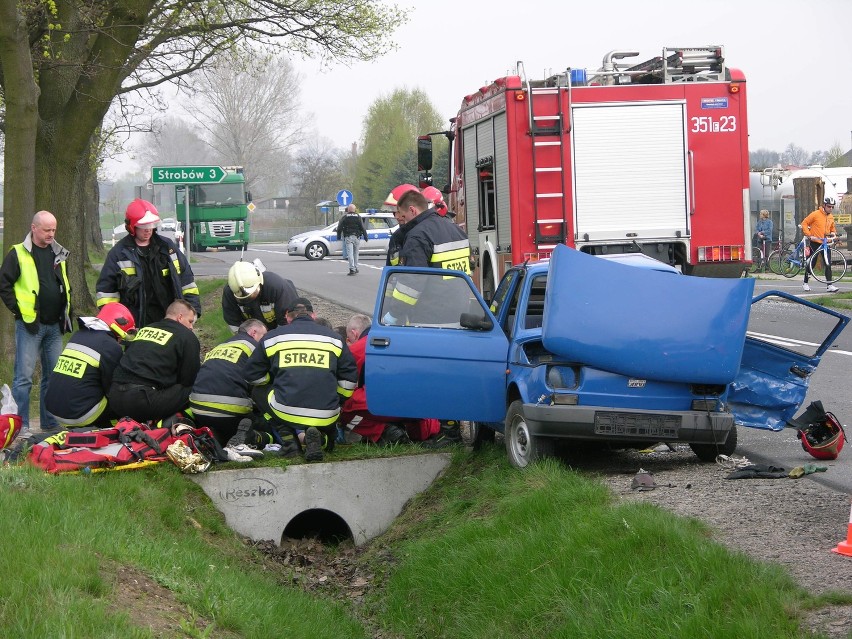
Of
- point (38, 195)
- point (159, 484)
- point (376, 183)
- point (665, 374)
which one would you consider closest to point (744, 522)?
point (665, 374)

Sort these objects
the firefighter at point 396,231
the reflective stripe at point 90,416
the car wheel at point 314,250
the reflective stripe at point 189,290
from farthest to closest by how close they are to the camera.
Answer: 1. the car wheel at point 314,250
2. the reflective stripe at point 189,290
3. the firefighter at point 396,231
4. the reflective stripe at point 90,416

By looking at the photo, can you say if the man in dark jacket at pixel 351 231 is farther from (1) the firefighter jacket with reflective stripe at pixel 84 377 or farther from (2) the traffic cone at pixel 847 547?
(2) the traffic cone at pixel 847 547

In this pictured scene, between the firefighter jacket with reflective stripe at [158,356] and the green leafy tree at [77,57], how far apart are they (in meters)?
3.52

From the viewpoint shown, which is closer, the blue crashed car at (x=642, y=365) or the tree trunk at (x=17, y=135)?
the blue crashed car at (x=642, y=365)

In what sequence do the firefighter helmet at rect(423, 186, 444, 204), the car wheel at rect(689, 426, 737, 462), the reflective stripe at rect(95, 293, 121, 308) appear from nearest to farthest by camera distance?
the car wheel at rect(689, 426, 737, 462)
the reflective stripe at rect(95, 293, 121, 308)
the firefighter helmet at rect(423, 186, 444, 204)

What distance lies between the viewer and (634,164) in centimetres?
1305

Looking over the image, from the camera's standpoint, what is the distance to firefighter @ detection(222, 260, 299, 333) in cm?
949

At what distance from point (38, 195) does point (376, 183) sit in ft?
218

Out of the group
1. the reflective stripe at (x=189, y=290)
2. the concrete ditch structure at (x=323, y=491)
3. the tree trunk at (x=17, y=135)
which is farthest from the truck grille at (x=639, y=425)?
the tree trunk at (x=17, y=135)

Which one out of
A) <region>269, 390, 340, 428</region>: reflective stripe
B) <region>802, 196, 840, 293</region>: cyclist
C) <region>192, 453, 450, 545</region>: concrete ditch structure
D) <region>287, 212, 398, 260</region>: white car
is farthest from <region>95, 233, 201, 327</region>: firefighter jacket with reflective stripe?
<region>287, 212, 398, 260</region>: white car

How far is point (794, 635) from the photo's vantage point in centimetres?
423

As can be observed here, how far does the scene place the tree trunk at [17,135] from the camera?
11844 mm

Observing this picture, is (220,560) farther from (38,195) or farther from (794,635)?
(38,195)

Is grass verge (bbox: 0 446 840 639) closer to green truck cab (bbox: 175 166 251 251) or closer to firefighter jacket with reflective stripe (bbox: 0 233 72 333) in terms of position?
firefighter jacket with reflective stripe (bbox: 0 233 72 333)
